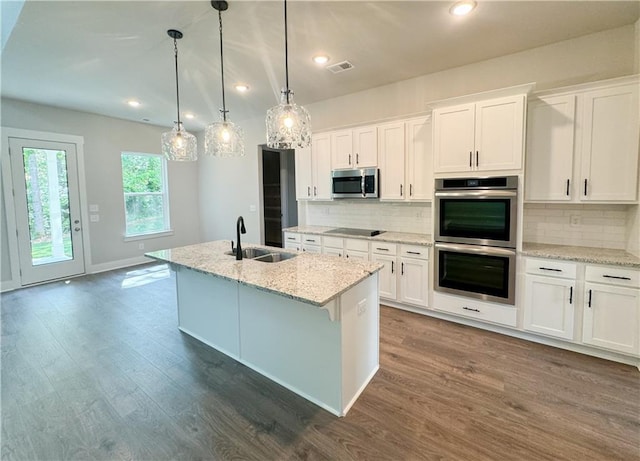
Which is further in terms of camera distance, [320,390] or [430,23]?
[430,23]

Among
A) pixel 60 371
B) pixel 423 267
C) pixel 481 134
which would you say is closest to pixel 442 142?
pixel 481 134

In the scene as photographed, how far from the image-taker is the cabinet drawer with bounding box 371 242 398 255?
11.8 feet

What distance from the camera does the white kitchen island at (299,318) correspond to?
195cm

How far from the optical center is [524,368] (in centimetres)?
248

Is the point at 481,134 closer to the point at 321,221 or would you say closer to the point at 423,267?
the point at 423,267

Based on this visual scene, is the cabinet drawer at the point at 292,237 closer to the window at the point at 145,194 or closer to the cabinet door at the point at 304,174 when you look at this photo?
the cabinet door at the point at 304,174

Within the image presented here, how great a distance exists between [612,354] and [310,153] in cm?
409

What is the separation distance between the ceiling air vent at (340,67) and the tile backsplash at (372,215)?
5.93 feet

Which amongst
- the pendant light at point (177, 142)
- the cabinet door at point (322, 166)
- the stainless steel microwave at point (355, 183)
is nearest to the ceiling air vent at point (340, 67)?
the cabinet door at point (322, 166)

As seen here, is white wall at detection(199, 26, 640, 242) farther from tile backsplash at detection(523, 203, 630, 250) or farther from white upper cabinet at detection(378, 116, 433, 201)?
tile backsplash at detection(523, 203, 630, 250)

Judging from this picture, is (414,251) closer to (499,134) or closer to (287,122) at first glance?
(499,134)

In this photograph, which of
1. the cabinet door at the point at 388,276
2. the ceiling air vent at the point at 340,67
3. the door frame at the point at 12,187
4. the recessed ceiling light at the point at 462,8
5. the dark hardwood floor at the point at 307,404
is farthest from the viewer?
the door frame at the point at 12,187

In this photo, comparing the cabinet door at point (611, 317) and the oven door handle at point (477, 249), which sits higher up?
the oven door handle at point (477, 249)

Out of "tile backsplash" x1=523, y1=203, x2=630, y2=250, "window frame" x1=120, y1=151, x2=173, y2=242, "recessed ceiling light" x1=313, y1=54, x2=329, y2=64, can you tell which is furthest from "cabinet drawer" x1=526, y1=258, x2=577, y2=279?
"window frame" x1=120, y1=151, x2=173, y2=242
